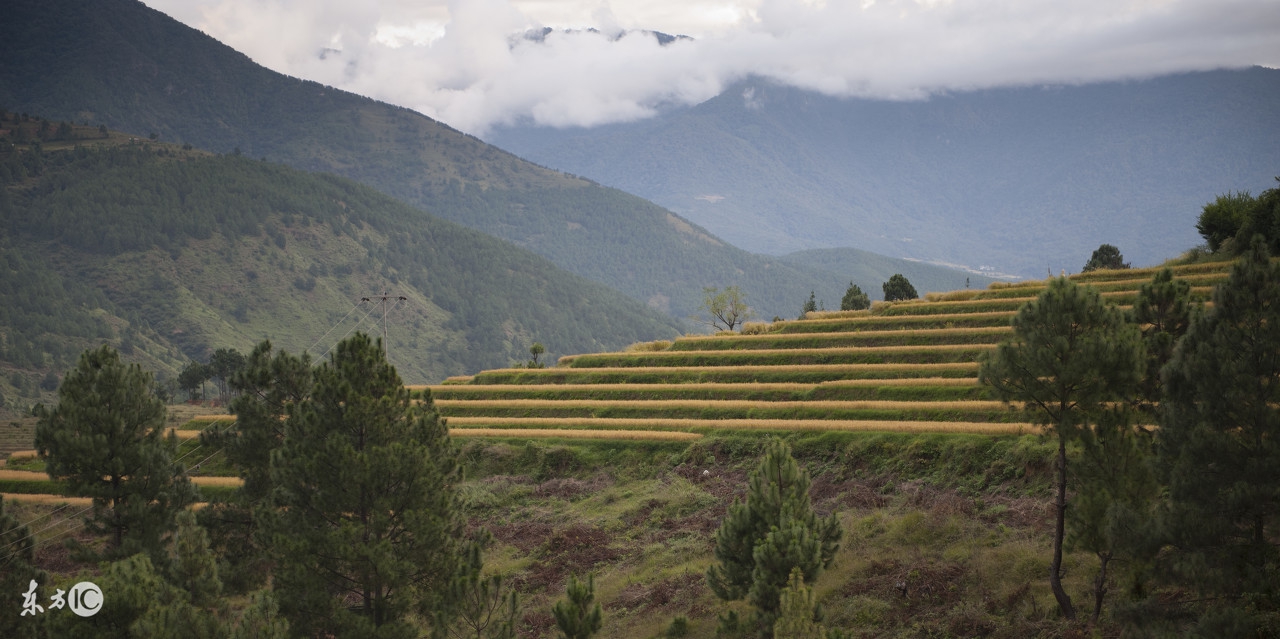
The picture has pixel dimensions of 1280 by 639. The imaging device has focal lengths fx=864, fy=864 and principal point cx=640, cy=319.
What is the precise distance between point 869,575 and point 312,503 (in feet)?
64.4

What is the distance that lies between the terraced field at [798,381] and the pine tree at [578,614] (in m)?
24.7

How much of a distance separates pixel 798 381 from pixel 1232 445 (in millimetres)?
40576

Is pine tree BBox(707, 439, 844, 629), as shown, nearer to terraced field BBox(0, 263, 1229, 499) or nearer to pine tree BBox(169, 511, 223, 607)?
pine tree BBox(169, 511, 223, 607)

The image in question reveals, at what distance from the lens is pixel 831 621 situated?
29.3 m

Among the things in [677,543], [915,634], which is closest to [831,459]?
[677,543]

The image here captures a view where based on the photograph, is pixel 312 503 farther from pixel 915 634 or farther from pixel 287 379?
pixel 915 634

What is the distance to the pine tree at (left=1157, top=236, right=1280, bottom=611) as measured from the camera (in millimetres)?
20656

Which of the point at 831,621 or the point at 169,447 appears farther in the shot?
the point at 169,447

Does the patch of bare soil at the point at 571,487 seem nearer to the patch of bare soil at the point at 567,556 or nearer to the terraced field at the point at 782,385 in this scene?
the terraced field at the point at 782,385

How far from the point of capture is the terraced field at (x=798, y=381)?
5078 cm

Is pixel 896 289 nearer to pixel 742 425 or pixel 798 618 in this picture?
pixel 742 425

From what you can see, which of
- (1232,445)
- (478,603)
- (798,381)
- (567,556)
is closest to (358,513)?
(478,603)

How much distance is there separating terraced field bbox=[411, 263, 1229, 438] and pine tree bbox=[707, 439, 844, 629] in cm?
1896

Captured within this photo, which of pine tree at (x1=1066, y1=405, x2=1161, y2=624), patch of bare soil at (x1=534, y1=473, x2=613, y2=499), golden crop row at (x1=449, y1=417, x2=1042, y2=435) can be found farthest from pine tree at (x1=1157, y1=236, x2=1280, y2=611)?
patch of bare soil at (x1=534, y1=473, x2=613, y2=499)
